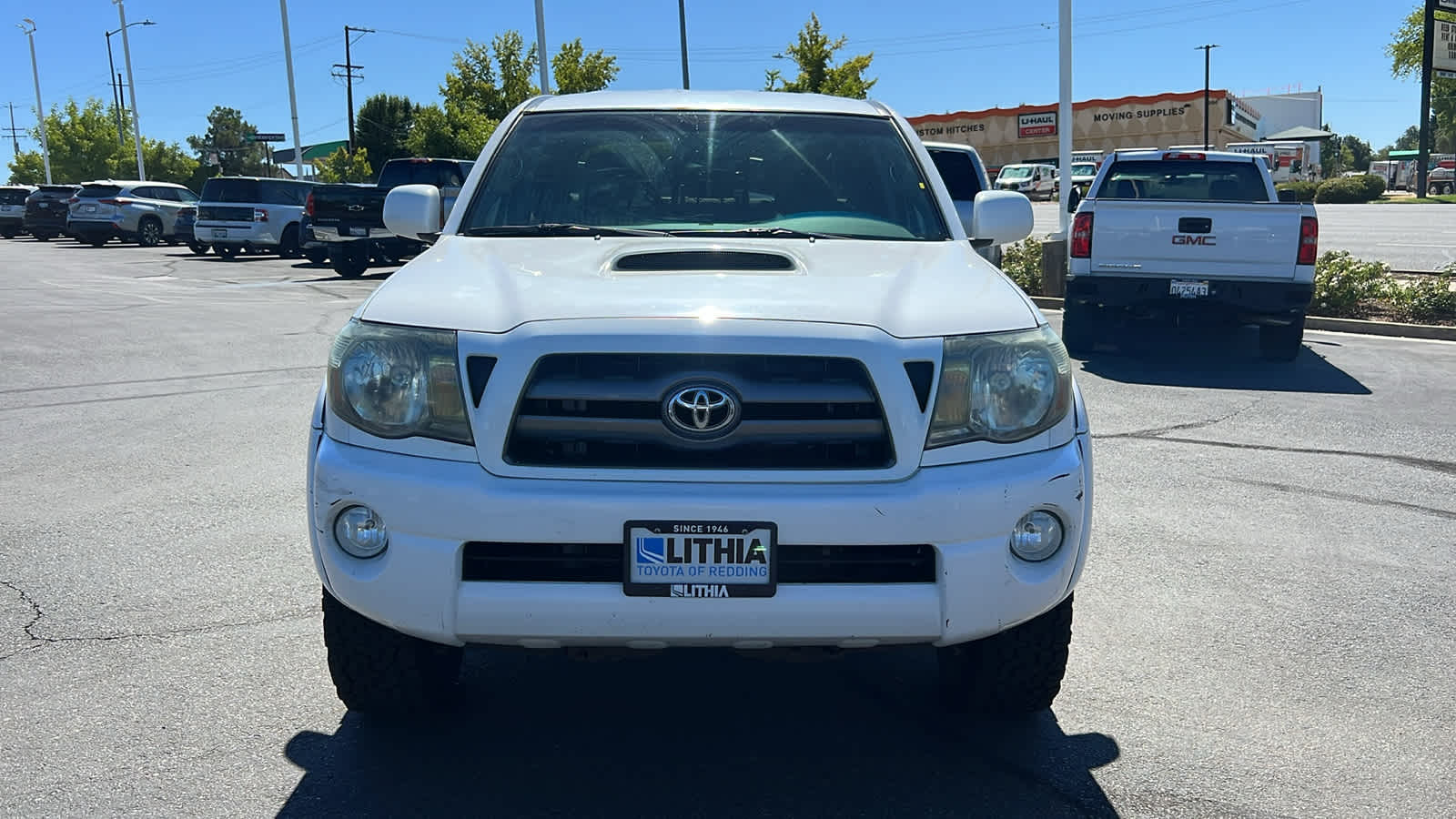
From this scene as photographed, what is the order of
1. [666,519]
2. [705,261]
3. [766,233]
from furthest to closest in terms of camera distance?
[766,233]
[705,261]
[666,519]

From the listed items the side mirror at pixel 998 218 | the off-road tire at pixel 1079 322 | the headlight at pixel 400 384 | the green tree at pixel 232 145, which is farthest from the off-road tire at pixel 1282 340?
the green tree at pixel 232 145

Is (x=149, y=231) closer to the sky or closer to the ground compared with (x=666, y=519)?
closer to the sky

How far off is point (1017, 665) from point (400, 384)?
1793 millimetres

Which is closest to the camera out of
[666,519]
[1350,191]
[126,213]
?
[666,519]

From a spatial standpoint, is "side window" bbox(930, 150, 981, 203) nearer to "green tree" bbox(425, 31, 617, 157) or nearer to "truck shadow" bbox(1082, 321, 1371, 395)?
"truck shadow" bbox(1082, 321, 1371, 395)

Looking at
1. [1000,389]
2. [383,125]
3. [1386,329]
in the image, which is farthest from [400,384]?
[383,125]

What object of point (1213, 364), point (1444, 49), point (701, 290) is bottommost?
point (1213, 364)

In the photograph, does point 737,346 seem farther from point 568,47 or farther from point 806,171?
point 568,47

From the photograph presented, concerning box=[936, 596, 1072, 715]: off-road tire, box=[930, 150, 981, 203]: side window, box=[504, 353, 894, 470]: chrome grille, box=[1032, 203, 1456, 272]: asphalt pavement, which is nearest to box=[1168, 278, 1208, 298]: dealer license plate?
box=[930, 150, 981, 203]: side window

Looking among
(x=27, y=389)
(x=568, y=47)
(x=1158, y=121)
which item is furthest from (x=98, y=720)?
(x=1158, y=121)

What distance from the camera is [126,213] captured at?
113 feet

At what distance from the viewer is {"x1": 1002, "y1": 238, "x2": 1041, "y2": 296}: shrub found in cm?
1622

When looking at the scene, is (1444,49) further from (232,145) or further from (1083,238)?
(232,145)

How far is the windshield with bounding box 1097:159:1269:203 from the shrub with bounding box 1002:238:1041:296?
10.8ft
